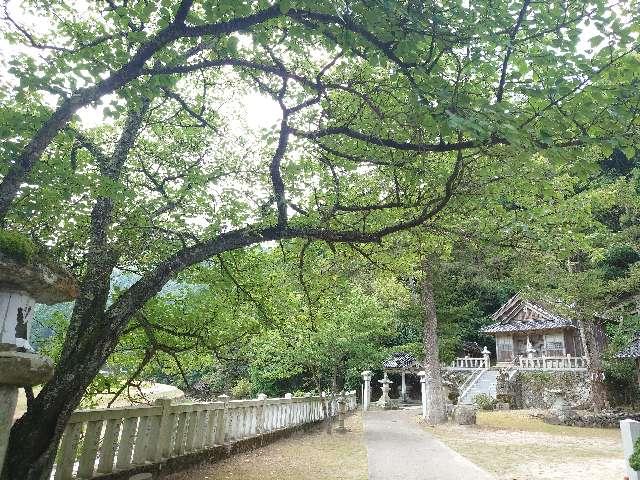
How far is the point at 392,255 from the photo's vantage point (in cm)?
813

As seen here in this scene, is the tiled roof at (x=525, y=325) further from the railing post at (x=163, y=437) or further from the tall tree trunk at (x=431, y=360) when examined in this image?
the railing post at (x=163, y=437)

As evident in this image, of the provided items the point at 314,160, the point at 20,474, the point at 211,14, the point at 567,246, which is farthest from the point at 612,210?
the point at 20,474

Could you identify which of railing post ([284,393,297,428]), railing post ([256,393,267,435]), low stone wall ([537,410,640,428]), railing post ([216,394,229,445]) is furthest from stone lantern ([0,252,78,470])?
low stone wall ([537,410,640,428])

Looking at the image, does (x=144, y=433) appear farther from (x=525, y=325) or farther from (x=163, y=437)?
(x=525, y=325)

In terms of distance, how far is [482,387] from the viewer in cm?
2953

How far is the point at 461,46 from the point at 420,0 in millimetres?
631

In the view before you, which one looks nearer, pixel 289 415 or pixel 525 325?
pixel 289 415

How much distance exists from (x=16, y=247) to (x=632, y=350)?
25812 mm

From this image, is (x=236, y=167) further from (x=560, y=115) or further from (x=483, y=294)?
(x=483, y=294)

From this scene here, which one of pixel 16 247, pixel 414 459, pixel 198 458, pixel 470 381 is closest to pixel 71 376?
pixel 16 247

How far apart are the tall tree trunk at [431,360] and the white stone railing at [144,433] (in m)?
12.1

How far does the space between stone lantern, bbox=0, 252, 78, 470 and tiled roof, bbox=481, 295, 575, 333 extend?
118 feet

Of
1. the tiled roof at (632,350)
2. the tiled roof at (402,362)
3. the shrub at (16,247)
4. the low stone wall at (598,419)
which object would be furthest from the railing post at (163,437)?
the tiled roof at (402,362)

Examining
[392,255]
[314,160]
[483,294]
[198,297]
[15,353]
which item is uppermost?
[483,294]
